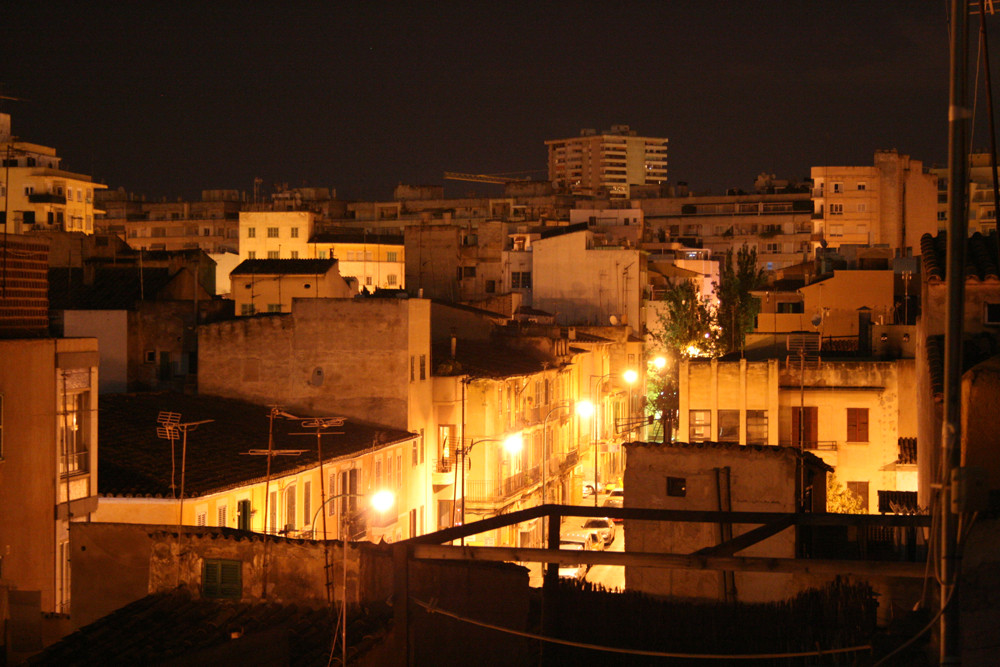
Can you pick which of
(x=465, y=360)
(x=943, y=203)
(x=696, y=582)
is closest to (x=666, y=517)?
(x=696, y=582)

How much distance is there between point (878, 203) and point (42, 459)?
8250cm

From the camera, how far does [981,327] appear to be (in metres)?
20.9

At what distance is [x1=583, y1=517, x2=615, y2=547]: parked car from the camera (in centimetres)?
4175

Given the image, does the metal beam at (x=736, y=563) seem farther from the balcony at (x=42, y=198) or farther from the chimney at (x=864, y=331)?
the balcony at (x=42, y=198)

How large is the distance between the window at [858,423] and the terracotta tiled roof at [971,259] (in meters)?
8.47

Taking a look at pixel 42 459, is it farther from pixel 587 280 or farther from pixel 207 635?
pixel 587 280

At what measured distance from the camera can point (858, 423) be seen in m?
33.1

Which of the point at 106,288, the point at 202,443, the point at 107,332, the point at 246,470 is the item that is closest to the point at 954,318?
the point at 246,470

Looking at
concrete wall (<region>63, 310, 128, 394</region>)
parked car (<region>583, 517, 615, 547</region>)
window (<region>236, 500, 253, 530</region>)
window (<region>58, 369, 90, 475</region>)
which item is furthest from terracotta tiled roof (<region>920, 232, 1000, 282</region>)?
concrete wall (<region>63, 310, 128, 394</region>)

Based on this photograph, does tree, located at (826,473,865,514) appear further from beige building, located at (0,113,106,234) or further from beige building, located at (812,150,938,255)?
beige building, located at (0,113,106,234)

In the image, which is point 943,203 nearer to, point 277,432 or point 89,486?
point 277,432

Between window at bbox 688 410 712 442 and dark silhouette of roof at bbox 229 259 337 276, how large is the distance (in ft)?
86.4

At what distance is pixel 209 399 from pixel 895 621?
25.4 metres

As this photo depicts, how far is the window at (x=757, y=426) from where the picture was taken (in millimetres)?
33031
